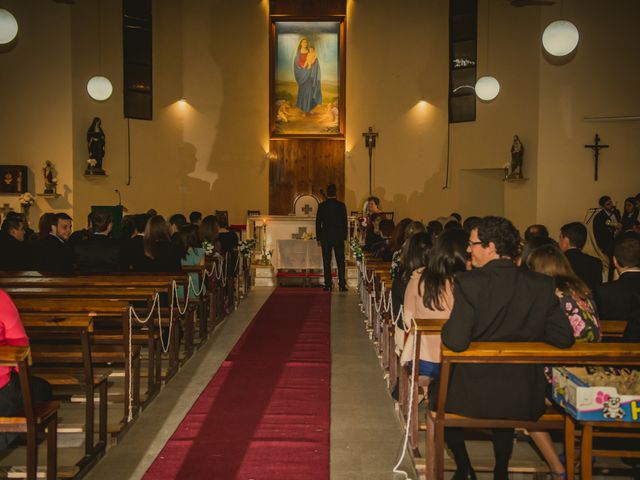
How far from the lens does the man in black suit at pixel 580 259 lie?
579 centimetres

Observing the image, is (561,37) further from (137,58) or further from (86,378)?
(137,58)

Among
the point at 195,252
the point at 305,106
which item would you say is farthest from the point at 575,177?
the point at 195,252

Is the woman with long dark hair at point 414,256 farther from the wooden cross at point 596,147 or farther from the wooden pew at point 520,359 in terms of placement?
the wooden cross at point 596,147

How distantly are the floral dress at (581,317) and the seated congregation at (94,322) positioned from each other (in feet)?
8.72

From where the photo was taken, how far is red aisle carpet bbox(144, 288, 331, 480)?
157 inches

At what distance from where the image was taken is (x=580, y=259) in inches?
229

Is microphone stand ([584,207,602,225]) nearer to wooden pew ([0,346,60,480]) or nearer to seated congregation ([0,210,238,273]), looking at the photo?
seated congregation ([0,210,238,273])

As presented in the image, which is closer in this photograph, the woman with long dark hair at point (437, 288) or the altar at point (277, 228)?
the woman with long dark hair at point (437, 288)

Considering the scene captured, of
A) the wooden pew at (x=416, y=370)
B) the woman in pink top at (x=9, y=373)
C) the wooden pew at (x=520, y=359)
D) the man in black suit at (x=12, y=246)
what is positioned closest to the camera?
the wooden pew at (x=520, y=359)

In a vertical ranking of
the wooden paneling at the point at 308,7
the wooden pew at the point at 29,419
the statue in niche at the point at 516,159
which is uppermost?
the wooden paneling at the point at 308,7

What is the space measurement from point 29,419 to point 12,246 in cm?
506

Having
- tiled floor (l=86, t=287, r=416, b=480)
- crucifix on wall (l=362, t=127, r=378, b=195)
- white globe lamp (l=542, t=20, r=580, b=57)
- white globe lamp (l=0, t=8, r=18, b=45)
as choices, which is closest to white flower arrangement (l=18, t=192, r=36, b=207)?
white globe lamp (l=0, t=8, r=18, b=45)

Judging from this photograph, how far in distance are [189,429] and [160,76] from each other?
12.6 metres

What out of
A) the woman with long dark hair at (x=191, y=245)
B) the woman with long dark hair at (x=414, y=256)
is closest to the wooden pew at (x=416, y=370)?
the woman with long dark hair at (x=414, y=256)
